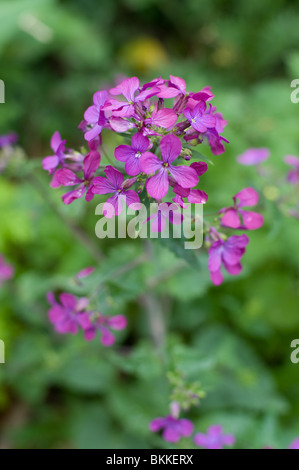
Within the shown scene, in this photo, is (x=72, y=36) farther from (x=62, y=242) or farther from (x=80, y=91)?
(x=62, y=242)

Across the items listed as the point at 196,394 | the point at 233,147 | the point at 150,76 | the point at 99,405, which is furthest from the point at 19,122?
the point at 196,394

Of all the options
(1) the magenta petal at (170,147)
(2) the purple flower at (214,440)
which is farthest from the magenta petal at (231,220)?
(2) the purple flower at (214,440)

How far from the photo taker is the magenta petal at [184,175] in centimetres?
159

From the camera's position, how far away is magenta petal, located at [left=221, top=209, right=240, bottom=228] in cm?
184

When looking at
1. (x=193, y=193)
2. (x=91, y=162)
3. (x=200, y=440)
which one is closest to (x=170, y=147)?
(x=193, y=193)

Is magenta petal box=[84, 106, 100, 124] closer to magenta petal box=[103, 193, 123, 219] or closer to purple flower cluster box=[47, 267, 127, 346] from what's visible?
magenta petal box=[103, 193, 123, 219]

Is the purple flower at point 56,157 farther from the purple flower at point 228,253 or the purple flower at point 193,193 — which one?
the purple flower at point 228,253

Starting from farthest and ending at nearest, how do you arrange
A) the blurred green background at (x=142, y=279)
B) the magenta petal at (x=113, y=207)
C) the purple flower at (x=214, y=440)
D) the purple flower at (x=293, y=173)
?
the blurred green background at (x=142, y=279)
the purple flower at (x=293, y=173)
the purple flower at (x=214, y=440)
the magenta petal at (x=113, y=207)

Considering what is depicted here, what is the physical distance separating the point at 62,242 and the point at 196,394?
2.09 meters

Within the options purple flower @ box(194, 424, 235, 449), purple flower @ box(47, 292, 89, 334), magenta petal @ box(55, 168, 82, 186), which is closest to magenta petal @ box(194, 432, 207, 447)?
purple flower @ box(194, 424, 235, 449)

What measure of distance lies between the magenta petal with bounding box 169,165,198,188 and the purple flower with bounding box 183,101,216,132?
15 cm

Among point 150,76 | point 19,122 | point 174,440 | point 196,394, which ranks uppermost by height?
point 150,76

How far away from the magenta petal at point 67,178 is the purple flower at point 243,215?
58cm

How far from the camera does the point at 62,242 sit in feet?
13.1
